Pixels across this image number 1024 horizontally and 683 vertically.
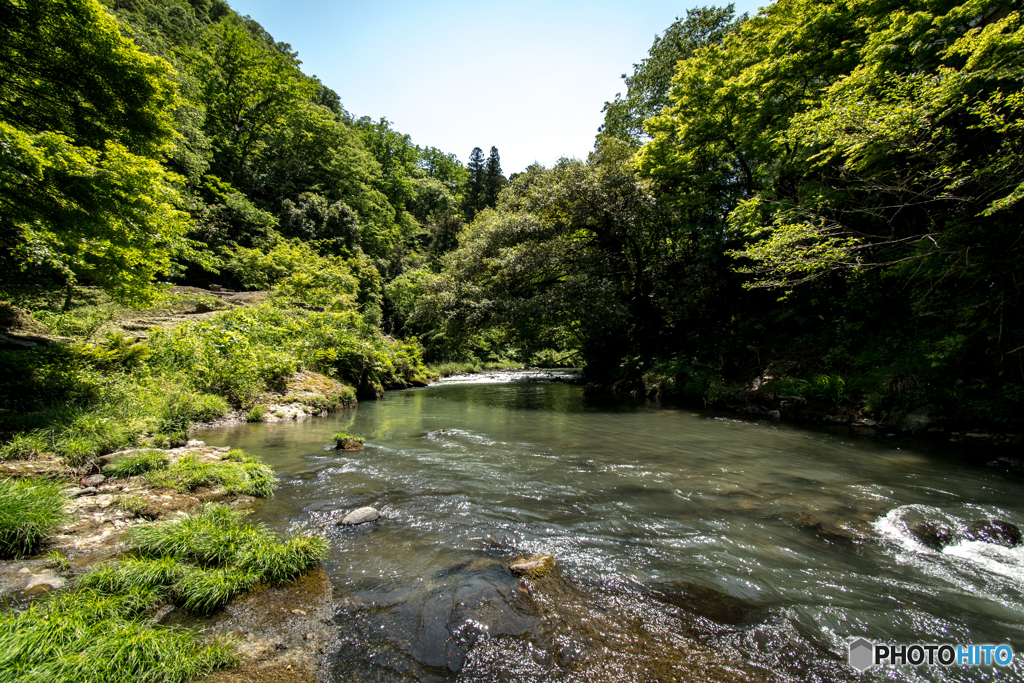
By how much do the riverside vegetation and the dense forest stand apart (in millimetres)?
70

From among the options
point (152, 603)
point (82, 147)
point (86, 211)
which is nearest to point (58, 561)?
point (152, 603)

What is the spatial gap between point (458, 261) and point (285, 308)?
801 centimetres

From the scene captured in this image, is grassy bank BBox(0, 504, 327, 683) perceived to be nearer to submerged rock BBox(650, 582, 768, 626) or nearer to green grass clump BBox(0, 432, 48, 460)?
green grass clump BBox(0, 432, 48, 460)

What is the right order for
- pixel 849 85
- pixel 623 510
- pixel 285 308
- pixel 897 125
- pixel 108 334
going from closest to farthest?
pixel 623 510 < pixel 897 125 < pixel 108 334 < pixel 849 85 < pixel 285 308

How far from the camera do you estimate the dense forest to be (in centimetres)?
636

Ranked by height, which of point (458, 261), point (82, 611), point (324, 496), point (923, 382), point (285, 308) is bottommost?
point (324, 496)

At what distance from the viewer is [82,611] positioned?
233cm

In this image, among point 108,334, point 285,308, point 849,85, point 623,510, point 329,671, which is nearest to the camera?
point 329,671

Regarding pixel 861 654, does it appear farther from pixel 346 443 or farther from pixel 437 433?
pixel 437 433

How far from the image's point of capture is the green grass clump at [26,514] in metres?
3.15

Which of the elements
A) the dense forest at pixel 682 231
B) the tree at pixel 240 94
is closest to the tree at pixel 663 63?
the dense forest at pixel 682 231

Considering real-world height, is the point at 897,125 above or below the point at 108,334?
above

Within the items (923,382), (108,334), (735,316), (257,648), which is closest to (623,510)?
(257,648)

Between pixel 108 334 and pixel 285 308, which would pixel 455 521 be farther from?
pixel 285 308
